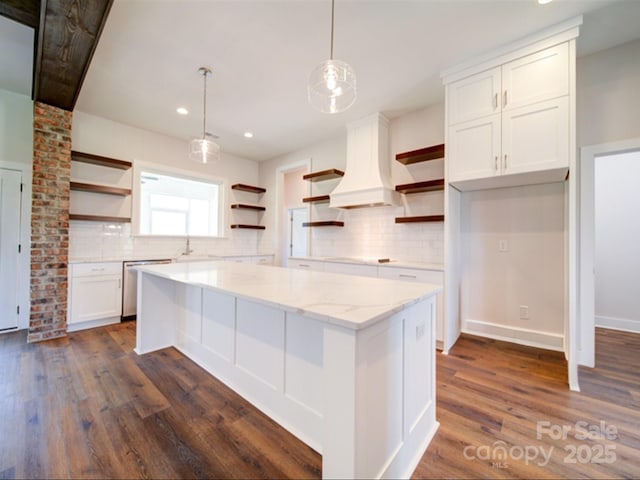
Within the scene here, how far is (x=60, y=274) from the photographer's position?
3098 mm

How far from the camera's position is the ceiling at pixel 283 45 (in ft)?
6.61

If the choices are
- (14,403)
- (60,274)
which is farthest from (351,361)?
(60,274)

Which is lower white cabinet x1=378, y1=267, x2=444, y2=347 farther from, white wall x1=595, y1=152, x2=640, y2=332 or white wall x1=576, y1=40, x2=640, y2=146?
white wall x1=595, y1=152, x2=640, y2=332

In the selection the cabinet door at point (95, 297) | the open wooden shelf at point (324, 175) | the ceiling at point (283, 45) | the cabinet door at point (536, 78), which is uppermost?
the ceiling at point (283, 45)

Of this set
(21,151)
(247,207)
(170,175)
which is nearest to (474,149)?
(247,207)

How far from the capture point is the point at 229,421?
65.9 inches

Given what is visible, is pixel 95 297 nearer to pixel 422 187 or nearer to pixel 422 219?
pixel 422 219

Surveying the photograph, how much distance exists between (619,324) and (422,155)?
3229 millimetres

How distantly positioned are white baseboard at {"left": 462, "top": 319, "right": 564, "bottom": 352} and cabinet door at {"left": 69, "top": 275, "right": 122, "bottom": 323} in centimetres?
453

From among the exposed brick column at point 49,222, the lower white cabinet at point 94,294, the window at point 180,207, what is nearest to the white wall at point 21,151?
the exposed brick column at point 49,222

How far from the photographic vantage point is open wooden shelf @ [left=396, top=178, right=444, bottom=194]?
3089 millimetres

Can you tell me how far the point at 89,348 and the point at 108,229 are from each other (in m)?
1.87

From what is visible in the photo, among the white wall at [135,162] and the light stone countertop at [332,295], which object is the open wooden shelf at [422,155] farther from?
the white wall at [135,162]

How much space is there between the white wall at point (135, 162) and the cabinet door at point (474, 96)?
4.06 m
